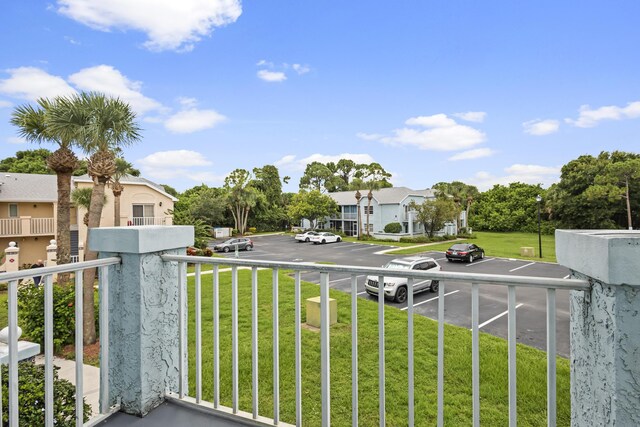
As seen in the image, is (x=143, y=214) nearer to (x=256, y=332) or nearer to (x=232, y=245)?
(x=232, y=245)

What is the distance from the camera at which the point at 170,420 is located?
1.95 metres

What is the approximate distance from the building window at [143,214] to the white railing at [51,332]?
20.4 meters

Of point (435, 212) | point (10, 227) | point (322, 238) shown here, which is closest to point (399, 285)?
point (10, 227)

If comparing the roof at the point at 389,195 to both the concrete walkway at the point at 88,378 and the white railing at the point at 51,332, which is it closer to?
the concrete walkway at the point at 88,378

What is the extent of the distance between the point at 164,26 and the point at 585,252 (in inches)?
541

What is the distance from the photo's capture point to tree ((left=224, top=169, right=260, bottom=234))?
36.5 meters

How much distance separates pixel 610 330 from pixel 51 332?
7.93 ft

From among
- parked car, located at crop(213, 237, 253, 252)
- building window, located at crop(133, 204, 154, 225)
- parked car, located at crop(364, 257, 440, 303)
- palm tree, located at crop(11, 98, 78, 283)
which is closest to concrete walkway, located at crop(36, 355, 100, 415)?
palm tree, located at crop(11, 98, 78, 283)

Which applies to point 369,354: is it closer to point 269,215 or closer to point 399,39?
point 399,39

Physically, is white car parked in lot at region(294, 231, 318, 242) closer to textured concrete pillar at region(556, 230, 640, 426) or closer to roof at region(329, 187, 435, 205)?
roof at region(329, 187, 435, 205)

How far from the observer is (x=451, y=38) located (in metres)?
15.0

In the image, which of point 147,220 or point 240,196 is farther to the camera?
point 240,196

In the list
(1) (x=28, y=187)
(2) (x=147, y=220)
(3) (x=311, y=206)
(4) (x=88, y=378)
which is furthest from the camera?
(3) (x=311, y=206)

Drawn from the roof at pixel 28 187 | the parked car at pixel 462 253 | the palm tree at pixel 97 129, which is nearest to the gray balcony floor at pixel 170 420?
the palm tree at pixel 97 129
